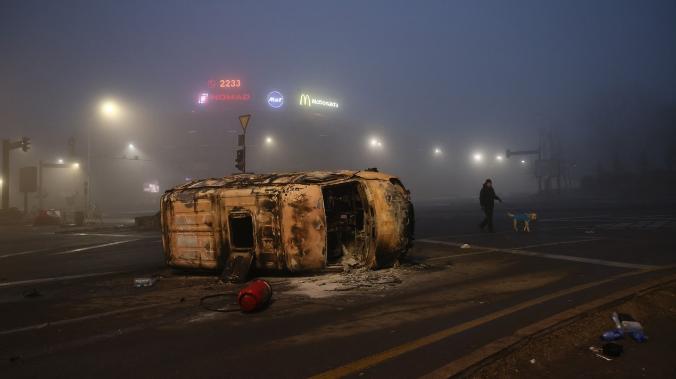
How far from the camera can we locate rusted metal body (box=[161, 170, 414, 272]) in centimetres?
663

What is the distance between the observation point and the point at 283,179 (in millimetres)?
7047

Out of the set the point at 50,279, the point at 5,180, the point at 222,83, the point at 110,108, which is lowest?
the point at 50,279

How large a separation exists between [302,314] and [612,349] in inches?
125

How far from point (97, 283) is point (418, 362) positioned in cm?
626

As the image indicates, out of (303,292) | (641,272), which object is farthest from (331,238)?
(641,272)

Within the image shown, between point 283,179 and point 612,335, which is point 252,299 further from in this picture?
point 612,335

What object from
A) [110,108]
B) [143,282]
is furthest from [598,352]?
[110,108]

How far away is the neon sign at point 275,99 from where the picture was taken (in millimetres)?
77625

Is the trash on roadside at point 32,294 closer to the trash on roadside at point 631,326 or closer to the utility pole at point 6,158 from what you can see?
the trash on roadside at point 631,326

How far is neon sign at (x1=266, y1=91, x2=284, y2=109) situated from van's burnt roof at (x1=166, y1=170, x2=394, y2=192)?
2849 inches

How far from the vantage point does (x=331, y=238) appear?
27.0 ft

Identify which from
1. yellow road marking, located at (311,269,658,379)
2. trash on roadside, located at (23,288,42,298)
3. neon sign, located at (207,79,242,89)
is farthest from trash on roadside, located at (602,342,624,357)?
neon sign, located at (207,79,242,89)

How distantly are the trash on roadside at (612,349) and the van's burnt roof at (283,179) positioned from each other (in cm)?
452

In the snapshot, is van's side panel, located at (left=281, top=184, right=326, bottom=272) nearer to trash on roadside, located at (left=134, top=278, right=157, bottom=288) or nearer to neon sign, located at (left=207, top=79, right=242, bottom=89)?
A: trash on roadside, located at (left=134, top=278, right=157, bottom=288)
